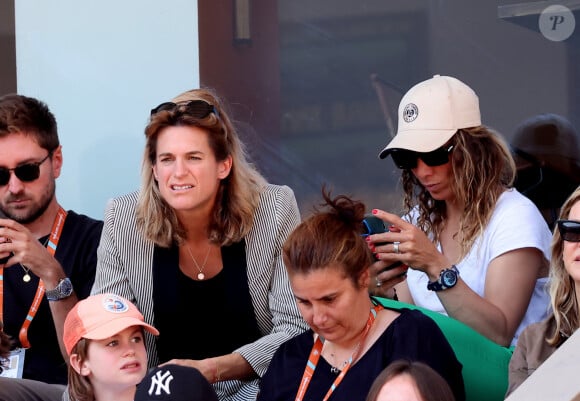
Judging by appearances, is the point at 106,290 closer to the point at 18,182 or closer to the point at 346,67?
the point at 18,182

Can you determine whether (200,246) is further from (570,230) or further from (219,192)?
(570,230)

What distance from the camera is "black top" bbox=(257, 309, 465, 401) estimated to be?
9.57 feet

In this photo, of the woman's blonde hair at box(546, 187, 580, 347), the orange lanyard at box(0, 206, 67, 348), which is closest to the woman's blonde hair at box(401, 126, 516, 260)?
the woman's blonde hair at box(546, 187, 580, 347)

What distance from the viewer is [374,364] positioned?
2.97 metres

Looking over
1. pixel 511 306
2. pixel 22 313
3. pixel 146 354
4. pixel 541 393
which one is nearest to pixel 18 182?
pixel 22 313

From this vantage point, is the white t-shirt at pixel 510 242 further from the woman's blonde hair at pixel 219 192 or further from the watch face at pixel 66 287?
the watch face at pixel 66 287

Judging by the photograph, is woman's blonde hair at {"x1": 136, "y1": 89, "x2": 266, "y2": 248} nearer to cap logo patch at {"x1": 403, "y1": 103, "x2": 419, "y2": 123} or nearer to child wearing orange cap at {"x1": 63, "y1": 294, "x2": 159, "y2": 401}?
child wearing orange cap at {"x1": 63, "y1": 294, "x2": 159, "y2": 401}

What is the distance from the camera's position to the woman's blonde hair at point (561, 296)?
2955mm

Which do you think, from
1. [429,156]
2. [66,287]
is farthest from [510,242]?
[66,287]

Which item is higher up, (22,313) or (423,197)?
(423,197)

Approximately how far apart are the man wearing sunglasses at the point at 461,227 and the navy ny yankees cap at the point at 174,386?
0.92 metres

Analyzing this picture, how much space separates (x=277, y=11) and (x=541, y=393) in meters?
3.35

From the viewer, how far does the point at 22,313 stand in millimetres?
3924

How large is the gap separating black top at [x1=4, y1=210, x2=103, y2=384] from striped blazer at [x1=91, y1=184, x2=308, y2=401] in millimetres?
278
